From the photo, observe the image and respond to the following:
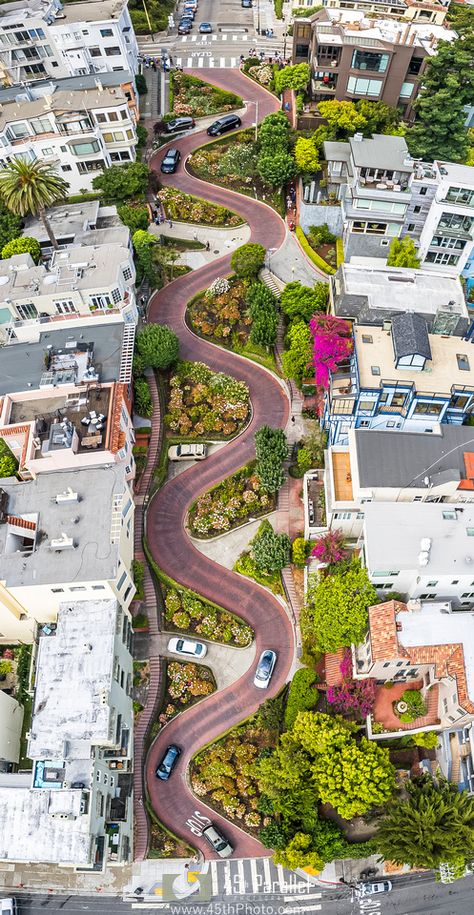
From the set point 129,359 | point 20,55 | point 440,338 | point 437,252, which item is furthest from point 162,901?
point 20,55

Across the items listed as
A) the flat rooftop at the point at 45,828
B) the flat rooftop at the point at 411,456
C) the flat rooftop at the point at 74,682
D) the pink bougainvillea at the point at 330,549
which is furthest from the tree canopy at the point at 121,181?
the flat rooftop at the point at 45,828

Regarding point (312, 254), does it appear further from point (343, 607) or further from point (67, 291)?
point (343, 607)

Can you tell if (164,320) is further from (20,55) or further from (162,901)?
(162,901)

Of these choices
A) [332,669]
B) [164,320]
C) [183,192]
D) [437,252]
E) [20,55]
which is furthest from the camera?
[20,55]

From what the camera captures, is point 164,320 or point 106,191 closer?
point 164,320

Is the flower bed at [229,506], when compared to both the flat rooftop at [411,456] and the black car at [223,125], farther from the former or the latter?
the black car at [223,125]

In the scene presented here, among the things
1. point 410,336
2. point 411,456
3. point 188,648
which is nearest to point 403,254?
point 410,336
